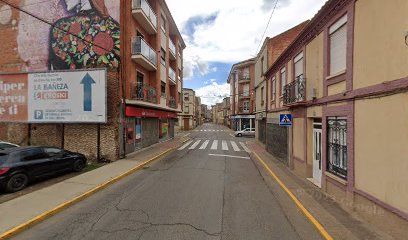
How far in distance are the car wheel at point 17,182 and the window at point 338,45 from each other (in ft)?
35.0

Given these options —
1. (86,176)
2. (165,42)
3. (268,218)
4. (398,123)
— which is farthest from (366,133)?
(165,42)

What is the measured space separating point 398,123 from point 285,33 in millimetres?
16106

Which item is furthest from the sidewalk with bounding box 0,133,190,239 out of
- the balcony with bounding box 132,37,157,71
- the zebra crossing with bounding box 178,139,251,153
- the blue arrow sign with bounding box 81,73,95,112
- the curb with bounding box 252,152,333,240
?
the zebra crossing with bounding box 178,139,251,153

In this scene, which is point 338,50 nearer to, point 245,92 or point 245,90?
point 245,92

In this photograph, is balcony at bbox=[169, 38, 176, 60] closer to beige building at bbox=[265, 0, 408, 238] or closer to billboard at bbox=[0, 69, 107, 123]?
billboard at bbox=[0, 69, 107, 123]

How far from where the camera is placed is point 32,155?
754 centimetres

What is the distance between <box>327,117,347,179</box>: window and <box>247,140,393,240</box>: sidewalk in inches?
36.1

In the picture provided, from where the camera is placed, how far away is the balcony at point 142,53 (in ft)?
43.1

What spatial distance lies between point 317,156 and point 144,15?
42.9ft

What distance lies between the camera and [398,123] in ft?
12.9

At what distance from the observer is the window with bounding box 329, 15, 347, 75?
6.09 meters

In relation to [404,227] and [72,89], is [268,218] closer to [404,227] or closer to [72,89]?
[404,227]

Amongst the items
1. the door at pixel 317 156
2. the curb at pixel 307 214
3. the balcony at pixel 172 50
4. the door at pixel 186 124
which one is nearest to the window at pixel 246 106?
the door at pixel 186 124

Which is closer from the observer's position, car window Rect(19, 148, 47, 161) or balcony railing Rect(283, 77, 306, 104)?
car window Rect(19, 148, 47, 161)
